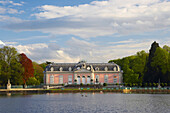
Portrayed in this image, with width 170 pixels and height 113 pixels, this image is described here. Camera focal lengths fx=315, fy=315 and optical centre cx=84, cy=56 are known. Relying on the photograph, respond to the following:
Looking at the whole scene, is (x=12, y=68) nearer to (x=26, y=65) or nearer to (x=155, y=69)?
(x=26, y=65)

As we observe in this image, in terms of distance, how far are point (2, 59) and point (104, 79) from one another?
130ft

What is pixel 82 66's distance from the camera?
114 meters

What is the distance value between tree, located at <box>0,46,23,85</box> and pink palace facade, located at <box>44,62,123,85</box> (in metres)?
22.9

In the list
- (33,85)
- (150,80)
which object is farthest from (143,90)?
(33,85)

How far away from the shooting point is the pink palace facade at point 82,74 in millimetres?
113312

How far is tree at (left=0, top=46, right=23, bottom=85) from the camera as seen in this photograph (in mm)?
89688

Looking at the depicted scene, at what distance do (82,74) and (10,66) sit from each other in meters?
30.4

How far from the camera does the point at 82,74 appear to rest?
113 meters

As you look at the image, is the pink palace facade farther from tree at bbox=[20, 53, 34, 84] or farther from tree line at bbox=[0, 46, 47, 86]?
tree line at bbox=[0, 46, 47, 86]

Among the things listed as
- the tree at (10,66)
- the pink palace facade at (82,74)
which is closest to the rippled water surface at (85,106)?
the tree at (10,66)

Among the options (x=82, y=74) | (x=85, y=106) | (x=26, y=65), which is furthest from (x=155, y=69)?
(x=85, y=106)

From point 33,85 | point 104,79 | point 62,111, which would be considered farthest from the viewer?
point 104,79

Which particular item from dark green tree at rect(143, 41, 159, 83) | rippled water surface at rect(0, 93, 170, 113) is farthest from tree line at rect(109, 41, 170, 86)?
rippled water surface at rect(0, 93, 170, 113)

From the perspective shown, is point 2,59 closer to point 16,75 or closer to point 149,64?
point 16,75
